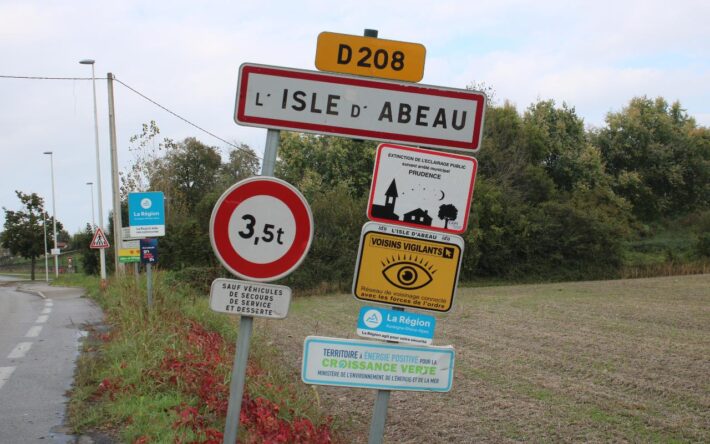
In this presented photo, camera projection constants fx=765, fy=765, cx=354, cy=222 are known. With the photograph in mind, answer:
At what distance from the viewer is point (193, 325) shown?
37.6ft

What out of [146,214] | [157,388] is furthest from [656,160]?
[157,388]

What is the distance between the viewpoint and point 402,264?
3852 millimetres

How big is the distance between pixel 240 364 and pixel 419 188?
1317 mm

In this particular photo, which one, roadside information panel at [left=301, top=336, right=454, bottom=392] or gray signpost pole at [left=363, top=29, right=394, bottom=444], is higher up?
roadside information panel at [left=301, top=336, right=454, bottom=392]

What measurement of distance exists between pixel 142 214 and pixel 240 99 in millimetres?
10676

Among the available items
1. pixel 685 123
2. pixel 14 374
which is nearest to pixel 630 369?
pixel 14 374

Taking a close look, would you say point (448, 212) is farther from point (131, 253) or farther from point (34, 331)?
point (131, 253)

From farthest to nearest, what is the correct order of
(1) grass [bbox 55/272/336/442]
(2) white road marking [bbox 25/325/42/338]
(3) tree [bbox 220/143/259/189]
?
(3) tree [bbox 220/143/259/189], (2) white road marking [bbox 25/325/42/338], (1) grass [bbox 55/272/336/442]

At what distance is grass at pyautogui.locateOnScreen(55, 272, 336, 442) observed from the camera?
6164 mm

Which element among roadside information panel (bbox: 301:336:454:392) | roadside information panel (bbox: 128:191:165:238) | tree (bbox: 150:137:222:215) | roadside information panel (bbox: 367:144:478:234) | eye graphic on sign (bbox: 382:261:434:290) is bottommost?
tree (bbox: 150:137:222:215)

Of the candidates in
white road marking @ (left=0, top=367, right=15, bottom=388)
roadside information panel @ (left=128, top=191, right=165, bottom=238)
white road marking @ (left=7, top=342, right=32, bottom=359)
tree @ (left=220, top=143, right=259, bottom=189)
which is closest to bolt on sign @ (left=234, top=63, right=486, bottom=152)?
white road marking @ (left=0, top=367, right=15, bottom=388)

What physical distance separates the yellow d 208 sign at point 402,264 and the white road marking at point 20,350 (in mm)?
8954

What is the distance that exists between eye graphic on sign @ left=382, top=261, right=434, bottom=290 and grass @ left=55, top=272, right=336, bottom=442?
7.54ft

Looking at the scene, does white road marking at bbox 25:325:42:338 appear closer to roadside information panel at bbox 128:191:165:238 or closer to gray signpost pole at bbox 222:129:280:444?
roadside information panel at bbox 128:191:165:238
